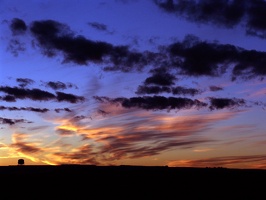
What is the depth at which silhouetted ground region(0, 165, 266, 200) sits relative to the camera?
24.7m

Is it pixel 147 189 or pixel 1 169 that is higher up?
pixel 1 169

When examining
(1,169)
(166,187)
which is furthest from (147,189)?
(1,169)

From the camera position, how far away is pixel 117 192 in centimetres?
2509

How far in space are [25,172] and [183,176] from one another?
11076 mm

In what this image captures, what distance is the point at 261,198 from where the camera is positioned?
1040 inches

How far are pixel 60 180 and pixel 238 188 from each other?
39.3 ft

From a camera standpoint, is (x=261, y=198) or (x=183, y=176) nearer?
(x=261, y=198)

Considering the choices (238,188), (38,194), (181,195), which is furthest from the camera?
(238,188)

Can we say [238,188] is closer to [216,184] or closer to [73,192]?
[216,184]

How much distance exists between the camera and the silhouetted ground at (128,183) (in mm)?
24656

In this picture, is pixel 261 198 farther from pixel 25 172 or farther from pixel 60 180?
pixel 25 172

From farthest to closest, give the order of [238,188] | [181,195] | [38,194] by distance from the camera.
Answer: [238,188]
[181,195]
[38,194]

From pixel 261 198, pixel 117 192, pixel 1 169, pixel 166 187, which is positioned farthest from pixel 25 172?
pixel 261 198

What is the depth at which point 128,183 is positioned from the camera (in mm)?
27156
